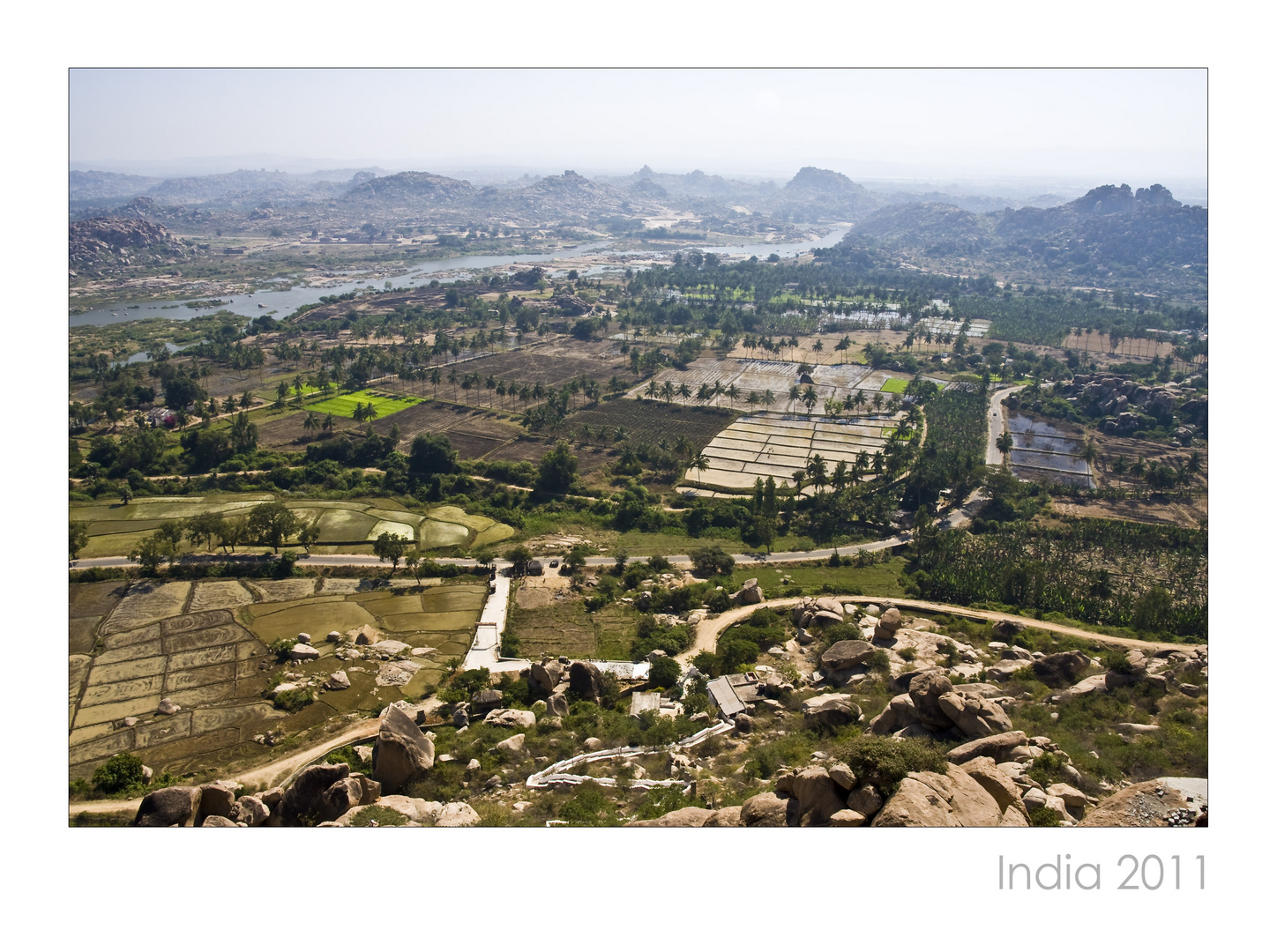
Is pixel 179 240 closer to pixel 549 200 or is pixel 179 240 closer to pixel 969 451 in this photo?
pixel 549 200

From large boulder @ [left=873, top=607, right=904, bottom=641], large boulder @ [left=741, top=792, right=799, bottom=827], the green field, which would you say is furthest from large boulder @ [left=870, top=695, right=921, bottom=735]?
the green field

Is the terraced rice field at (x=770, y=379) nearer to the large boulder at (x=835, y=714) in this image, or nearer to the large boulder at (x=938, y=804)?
the large boulder at (x=835, y=714)

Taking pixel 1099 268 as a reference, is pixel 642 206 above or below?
above

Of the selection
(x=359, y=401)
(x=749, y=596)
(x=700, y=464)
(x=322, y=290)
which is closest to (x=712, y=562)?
(x=749, y=596)

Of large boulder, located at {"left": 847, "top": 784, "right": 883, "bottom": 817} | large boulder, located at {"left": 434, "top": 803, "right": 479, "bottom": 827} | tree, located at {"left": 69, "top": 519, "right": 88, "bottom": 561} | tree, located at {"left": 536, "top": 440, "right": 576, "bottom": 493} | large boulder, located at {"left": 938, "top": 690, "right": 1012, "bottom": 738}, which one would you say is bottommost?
large boulder, located at {"left": 434, "top": 803, "right": 479, "bottom": 827}

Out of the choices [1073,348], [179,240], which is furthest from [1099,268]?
[179,240]

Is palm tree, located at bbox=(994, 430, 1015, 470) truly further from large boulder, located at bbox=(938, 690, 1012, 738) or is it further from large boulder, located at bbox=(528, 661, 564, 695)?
large boulder, located at bbox=(528, 661, 564, 695)
